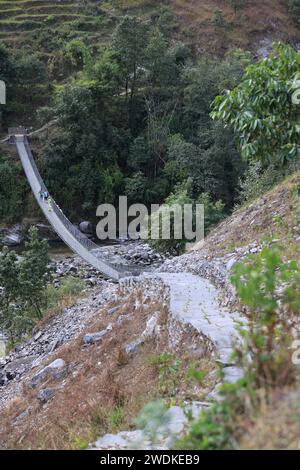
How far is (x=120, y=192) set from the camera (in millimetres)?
20734

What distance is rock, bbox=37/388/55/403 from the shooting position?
4.75 m

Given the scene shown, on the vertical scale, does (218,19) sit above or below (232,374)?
above

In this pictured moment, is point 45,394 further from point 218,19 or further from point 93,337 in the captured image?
point 218,19

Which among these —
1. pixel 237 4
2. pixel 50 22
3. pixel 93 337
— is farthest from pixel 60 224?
pixel 237 4

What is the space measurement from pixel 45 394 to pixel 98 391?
1.31 metres

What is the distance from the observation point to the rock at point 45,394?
475 centimetres

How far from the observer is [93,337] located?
18.3ft

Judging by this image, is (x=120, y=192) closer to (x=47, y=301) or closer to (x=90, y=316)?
(x=47, y=301)

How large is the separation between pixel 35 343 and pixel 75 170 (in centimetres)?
1298

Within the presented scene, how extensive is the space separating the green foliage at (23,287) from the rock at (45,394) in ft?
16.9

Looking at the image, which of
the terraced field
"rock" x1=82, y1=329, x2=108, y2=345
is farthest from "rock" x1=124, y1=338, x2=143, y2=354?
the terraced field

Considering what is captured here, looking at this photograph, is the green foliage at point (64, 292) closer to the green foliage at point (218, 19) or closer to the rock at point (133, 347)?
the rock at point (133, 347)

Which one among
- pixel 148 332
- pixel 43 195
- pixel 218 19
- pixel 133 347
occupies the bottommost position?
pixel 133 347

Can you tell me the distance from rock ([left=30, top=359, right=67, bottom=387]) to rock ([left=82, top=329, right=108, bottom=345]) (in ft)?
1.09
